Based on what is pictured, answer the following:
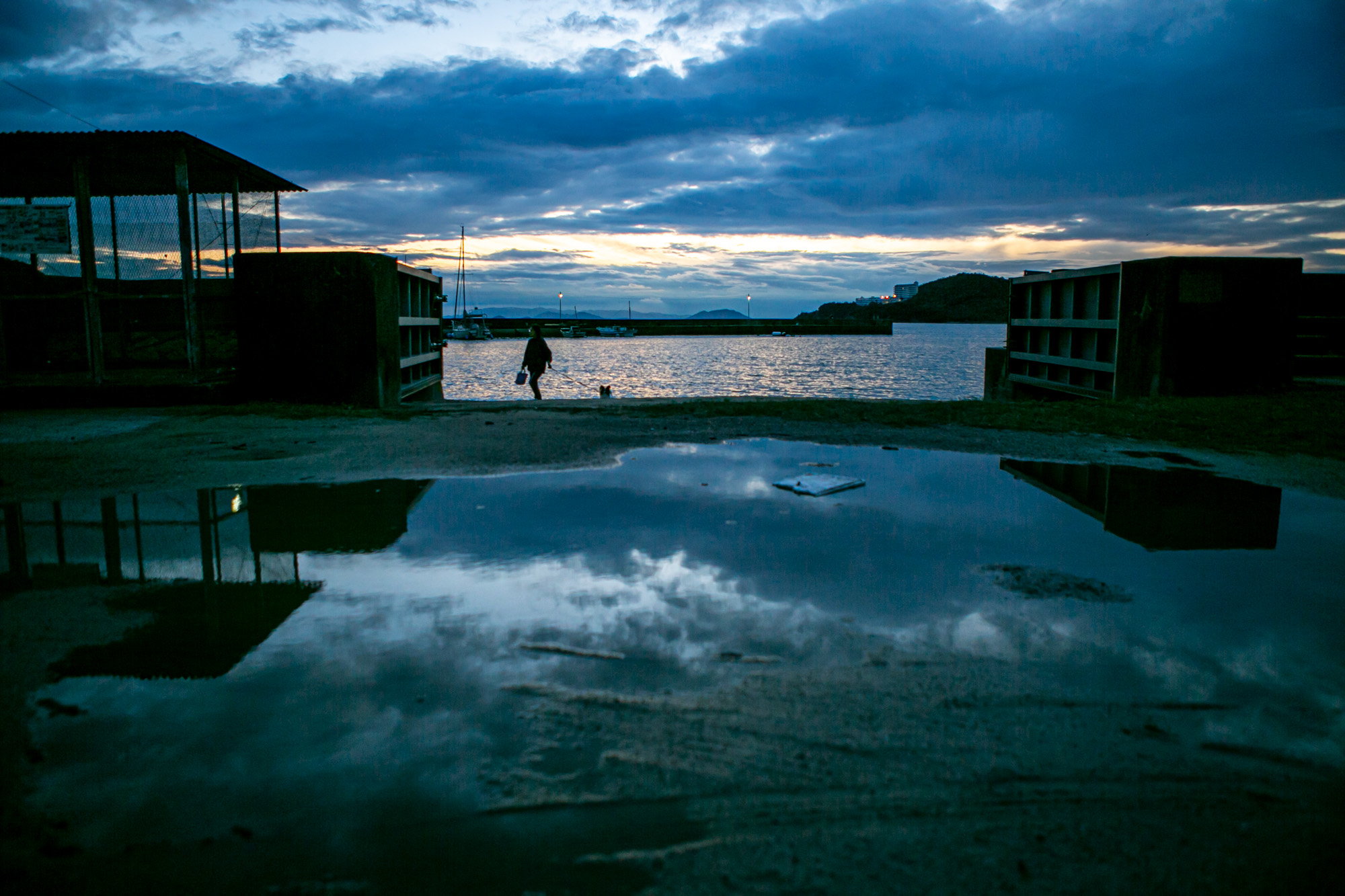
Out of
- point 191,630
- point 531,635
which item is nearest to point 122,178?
point 191,630

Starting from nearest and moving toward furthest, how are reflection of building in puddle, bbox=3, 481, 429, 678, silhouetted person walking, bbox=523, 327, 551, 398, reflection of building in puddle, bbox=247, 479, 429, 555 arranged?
1. reflection of building in puddle, bbox=3, 481, 429, 678
2. reflection of building in puddle, bbox=247, 479, 429, 555
3. silhouetted person walking, bbox=523, 327, 551, 398

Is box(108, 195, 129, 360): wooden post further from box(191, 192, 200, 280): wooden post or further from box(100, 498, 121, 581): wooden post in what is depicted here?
box(100, 498, 121, 581): wooden post

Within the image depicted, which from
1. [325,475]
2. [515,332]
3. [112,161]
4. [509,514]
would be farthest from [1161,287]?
[515,332]

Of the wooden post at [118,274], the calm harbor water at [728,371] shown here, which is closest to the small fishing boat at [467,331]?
the calm harbor water at [728,371]

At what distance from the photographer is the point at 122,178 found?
16.1 m

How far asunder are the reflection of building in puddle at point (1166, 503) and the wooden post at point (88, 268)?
1393 centimetres

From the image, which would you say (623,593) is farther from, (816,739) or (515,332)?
(515,332)

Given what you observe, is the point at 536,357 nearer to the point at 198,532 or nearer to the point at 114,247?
the point at 114,247

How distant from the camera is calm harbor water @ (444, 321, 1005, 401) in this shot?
47.5m

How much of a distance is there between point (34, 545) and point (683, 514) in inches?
177

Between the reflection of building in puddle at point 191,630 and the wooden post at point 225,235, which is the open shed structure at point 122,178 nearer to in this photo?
the wooden post at point 225,235

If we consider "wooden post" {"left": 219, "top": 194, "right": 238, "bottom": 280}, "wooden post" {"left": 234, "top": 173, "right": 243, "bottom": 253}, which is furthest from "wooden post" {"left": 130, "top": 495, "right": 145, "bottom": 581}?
"wooden post" {"left": 219, "top": 194, "right": 238, "bottom": 280}

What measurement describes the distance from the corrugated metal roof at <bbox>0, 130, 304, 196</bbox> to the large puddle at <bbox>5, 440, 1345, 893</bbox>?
8.72 metres

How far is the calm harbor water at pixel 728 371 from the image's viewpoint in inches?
1869
